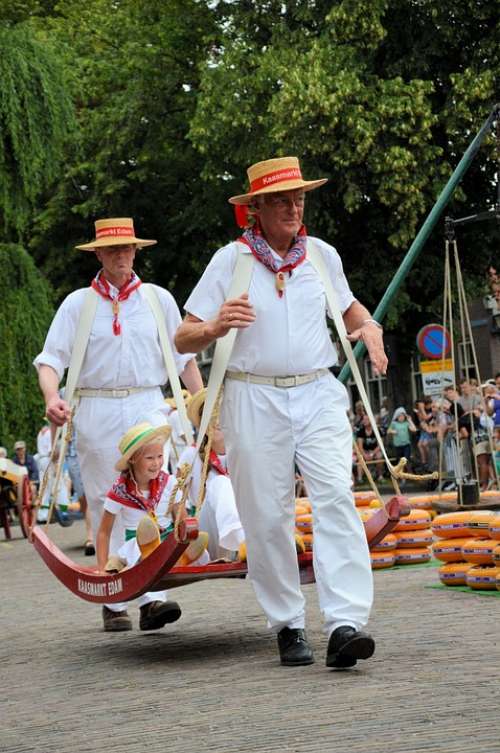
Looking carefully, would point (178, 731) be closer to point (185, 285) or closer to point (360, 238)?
point (360, 238)

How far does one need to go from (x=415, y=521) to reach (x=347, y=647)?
6.32 metres

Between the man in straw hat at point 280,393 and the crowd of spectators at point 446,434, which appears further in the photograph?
the crowd of spectators at point 446,434

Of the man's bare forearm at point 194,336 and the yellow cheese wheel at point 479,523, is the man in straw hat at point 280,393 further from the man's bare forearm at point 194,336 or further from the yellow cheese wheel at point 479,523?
the yellow cheese wheel at point 479,523

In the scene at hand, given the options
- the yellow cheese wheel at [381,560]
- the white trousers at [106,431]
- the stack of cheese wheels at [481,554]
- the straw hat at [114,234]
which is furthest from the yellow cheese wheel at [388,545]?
the straw hat at [114,234]

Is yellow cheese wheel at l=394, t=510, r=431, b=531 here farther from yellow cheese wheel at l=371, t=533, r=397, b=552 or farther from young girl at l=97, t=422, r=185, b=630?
young girl at l=97, t=422, r=185, b=630

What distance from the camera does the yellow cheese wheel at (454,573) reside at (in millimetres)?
10711

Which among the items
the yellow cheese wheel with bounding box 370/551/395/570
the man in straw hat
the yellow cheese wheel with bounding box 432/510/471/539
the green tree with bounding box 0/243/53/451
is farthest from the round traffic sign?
the man in straw hat

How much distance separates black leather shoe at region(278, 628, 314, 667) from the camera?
7219mm

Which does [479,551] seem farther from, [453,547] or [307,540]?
[307,540]

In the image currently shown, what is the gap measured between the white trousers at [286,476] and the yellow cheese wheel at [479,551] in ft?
10.4

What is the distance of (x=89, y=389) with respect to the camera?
9.42 m

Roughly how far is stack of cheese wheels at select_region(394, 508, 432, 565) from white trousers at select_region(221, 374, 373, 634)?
5743 millimetres

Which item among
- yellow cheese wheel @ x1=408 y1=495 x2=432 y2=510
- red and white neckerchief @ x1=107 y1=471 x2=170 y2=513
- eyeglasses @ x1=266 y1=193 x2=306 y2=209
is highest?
eyeglasses @ x1=266 y1=193 x2=306 y2=209

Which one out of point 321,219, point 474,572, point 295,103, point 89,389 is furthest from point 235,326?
point 321,219
